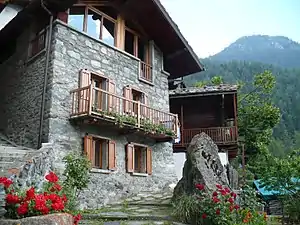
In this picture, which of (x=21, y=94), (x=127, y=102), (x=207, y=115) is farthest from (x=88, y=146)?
(x=207, y=115)

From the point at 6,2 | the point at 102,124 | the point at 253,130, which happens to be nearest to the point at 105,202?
the point at 102,124

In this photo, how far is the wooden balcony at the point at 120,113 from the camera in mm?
10828

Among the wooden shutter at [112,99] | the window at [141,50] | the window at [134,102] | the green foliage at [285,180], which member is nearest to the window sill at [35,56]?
the wooden shutter at [112,99]

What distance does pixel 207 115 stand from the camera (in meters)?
19.0

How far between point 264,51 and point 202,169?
333ft

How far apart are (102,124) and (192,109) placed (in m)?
8.74

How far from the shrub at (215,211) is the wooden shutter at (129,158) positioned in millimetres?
4715

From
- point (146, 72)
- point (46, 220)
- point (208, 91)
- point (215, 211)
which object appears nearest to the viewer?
point (46, 220)

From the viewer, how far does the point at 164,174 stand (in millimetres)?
14398

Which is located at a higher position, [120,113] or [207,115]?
[207,115]

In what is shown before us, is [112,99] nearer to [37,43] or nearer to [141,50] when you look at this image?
[37,43]

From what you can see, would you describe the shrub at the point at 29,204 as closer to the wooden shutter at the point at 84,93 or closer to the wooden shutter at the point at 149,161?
the wooden shutter at the point at 84,93

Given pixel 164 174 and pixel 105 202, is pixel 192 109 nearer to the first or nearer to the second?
pixel 164 174

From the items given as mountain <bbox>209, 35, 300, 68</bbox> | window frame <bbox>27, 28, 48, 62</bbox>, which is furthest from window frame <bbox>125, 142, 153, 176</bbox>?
mountain <bbox>209, 35, 300, 68</bbox>
